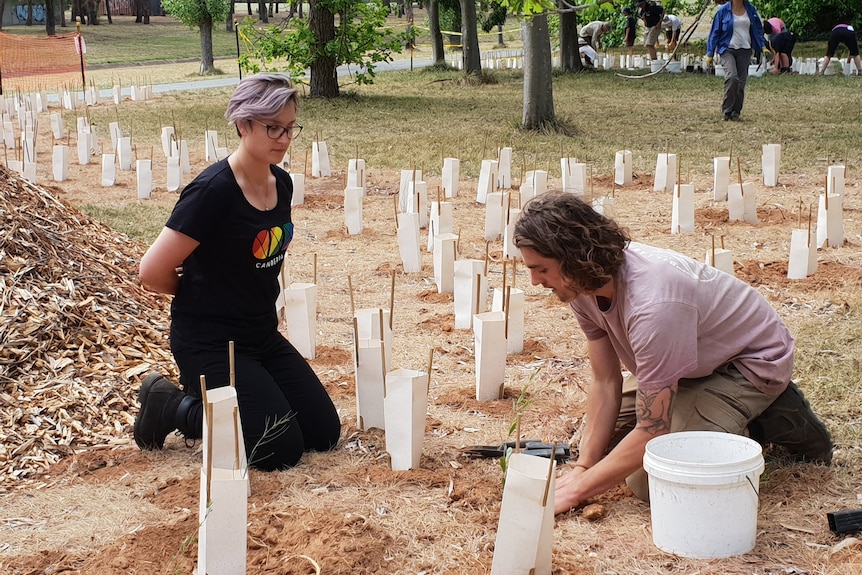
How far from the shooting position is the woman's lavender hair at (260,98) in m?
3.39

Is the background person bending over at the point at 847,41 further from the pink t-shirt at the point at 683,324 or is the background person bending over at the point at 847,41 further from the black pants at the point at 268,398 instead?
the black pants at the point at 268,398

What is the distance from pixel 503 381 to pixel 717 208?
414 centimetres

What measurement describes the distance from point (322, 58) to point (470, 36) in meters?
4.43

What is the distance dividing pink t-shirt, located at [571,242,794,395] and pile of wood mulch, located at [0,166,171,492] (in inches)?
78.9

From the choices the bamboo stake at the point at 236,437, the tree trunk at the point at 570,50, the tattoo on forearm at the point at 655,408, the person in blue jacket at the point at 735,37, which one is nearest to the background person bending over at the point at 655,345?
the tattoo on forearm at the point at 655,408

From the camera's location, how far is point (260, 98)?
3.41m

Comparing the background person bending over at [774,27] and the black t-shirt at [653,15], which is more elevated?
the black t-shirt at [653,15]

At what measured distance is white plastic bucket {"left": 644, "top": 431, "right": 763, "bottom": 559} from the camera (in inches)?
105

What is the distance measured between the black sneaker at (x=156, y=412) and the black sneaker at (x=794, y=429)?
200cm

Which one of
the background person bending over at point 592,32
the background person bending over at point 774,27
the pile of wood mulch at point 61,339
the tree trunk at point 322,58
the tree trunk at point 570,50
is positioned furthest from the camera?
the background person bending over at point 592,32

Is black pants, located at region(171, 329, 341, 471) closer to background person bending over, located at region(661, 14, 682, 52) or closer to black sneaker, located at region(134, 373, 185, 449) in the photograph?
black sneaker, located at region(134, 373, 185, 449)

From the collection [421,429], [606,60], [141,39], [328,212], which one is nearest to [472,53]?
[606,60]

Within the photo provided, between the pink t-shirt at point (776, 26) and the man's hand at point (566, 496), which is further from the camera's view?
the pink t-shirt at point (776, 26)

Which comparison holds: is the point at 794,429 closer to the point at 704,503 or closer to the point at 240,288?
the point at 704,503
